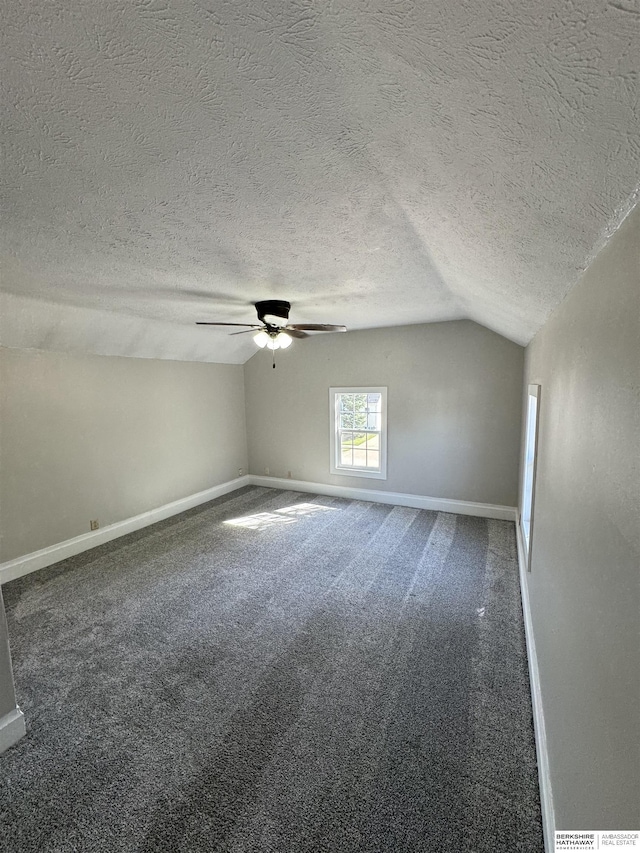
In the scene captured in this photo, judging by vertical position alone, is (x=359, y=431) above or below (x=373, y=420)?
below

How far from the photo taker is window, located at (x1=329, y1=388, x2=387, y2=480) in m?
5.38

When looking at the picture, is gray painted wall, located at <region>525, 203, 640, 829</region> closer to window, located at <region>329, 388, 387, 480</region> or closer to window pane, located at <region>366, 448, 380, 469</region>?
window, located at <region>329, 388, 387, 480</region>

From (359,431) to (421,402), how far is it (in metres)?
1.06

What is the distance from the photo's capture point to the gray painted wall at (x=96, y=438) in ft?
11.6

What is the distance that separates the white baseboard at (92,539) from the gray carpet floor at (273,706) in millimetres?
127

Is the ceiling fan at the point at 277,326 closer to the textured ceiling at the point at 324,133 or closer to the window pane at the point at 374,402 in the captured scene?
the textured ceiling at the point at 324,133

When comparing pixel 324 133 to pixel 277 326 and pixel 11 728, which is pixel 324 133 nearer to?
pixel 277 326

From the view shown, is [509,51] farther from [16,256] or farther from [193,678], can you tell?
[193,678]

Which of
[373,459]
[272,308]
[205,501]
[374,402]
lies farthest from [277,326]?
[205,501]

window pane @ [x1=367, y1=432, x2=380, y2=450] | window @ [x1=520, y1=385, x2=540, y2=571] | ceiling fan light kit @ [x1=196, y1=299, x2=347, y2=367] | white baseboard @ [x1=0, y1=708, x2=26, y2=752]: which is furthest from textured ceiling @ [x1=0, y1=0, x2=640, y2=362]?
window pane @ [x1=367, y1=432, x2=380, y2=450]

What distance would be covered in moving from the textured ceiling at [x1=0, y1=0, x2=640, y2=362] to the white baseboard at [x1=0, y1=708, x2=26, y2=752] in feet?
8.15

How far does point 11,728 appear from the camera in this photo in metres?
1.90

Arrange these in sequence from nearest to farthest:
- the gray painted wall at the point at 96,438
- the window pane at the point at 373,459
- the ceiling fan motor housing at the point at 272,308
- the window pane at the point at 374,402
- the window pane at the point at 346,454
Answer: the ceiling fan motor housing at the point at 272,308
the gray painted wall at the point at 96,438
the window pane at the point at 374,402
the window pane at the point at 373,459
the window pane at the point at 346,454

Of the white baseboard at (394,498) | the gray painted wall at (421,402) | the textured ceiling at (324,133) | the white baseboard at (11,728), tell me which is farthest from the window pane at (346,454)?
the white baseboard at (11,728)
